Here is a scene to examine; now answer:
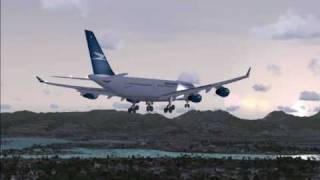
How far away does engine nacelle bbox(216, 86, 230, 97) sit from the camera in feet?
Result: 462

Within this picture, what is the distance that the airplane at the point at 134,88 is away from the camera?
139m

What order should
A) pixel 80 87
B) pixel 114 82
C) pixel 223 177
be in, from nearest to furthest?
pixel 80 87 → pixel 114 82 → pixel 223 177

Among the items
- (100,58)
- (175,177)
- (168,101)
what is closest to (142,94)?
(168,101)

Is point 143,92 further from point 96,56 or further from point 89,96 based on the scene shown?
point 96,56

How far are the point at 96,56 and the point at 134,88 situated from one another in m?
14.5

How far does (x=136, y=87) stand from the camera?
14375 centimetres

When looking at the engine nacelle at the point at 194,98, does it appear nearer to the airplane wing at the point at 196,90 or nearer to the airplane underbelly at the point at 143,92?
the airplane wing at the point at 196,90

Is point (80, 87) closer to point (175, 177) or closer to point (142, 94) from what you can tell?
point (142, 94)

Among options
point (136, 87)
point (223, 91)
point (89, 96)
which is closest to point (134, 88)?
point (136, 87)

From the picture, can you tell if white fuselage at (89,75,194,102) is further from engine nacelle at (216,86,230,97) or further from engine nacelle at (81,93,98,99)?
engine nacelle at (216,86,230,97)

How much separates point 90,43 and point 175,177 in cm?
5792

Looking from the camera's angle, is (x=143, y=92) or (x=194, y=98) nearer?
(x=194, y=98)

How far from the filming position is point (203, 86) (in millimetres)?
141375

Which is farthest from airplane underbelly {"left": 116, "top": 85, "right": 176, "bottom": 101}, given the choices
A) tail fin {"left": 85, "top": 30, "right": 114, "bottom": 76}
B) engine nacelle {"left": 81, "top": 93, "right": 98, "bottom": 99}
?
tail fin {"left": 85, "top": 30, "right": 114, "bottom": 76}
